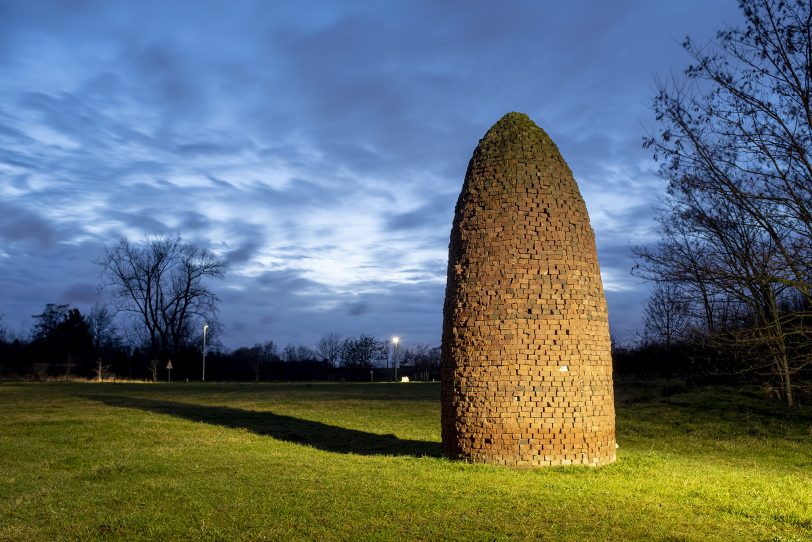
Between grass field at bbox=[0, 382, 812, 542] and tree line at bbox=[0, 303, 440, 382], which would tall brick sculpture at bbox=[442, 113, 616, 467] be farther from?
tree line at bbox=[0, 303, 440, 382]

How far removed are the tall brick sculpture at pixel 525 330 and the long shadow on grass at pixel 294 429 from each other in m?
2.65

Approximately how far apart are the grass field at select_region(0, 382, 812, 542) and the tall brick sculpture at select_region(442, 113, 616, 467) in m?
0.62

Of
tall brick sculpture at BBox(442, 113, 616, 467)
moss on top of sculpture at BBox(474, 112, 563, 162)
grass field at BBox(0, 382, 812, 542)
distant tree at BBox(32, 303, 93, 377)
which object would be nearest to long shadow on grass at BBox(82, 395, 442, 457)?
grass field at BBox(0, 382, 812, 542)

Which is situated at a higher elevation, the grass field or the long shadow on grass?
the grass field

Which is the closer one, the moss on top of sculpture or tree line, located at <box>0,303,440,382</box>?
the moss on top of sculpture

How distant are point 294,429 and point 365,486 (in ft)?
32.8

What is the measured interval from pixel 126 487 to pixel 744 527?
9029 mm

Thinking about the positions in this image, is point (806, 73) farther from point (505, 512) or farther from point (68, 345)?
point (68, 345)

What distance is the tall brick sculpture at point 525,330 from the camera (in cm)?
1141

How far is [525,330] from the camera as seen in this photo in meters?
11.5

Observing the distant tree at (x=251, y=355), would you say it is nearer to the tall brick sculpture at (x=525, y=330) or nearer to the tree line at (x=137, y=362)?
the tree line at (x=137, y=362)

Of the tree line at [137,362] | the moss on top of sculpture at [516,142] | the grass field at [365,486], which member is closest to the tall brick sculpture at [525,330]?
the moss on top of sculpture at [516,142]

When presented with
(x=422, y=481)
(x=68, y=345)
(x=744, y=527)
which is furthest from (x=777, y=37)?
(x=68, y=345)

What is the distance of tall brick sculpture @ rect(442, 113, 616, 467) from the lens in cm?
1141
